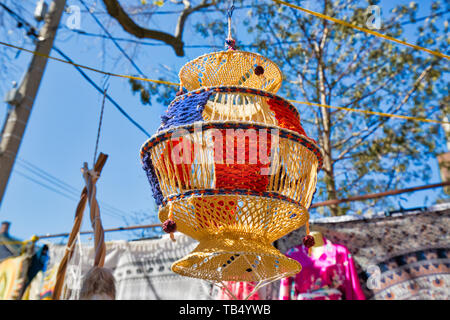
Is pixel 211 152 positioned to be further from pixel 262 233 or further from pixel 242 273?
pixel 242 273

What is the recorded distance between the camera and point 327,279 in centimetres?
214

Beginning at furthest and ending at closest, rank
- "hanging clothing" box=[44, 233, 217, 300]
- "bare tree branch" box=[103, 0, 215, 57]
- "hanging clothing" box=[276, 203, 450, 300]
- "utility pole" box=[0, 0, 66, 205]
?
"hanging clothing" box=[44, 233, 217, 300]
"bare tree branch" box=[103, 0, 215, 57]
"hanging clothing" box=[276, 203, 450, 300]
"utility pole" box=[0, 0, 66, 205]

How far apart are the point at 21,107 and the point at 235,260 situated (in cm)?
132

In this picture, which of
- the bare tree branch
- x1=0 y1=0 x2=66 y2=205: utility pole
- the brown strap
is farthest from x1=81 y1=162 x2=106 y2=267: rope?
the bare tree branch

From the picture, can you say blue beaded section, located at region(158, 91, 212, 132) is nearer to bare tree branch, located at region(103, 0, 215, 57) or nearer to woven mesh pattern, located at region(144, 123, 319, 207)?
woven mesh pattern, located at region(144, 123, 319, 207)

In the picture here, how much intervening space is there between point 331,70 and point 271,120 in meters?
4.38

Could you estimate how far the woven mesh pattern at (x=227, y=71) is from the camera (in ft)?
3.66

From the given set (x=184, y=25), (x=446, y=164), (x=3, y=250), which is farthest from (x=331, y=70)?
(x=3, y=250)

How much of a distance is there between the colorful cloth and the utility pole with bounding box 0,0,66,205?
1.61m

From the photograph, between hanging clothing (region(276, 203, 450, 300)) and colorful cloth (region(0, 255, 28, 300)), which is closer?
hanging clothing (region(276, 203, 450, 300))

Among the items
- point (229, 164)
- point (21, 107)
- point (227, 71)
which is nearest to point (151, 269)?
point (21, 107)

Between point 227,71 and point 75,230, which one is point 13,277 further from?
point 227,71

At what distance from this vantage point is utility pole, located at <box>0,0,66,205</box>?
165cm

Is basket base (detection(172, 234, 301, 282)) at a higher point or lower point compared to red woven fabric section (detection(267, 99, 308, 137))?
lower
